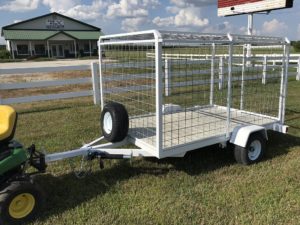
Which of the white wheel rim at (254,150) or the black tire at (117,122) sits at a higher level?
the black tire at (117,122)

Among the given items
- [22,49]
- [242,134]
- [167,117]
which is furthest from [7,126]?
[22,49]

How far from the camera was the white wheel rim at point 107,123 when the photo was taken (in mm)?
4590

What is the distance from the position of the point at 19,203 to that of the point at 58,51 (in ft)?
159

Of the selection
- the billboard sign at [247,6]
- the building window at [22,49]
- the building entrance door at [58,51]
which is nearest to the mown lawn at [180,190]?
the billboard sign at [247,6]

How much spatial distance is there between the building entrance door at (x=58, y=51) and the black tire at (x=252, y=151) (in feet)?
155

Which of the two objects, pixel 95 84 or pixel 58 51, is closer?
pixel 95 84

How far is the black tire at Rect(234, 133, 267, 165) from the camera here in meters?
4.53

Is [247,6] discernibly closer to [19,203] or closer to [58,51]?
[19,203]

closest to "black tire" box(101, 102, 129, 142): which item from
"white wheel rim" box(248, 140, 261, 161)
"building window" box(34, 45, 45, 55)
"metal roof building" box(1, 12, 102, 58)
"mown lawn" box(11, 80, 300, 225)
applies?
"mown lawn" box(11, 80, 300, 225)

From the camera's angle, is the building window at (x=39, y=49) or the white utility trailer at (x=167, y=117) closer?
the white utility trailer at (x=167, y=117)

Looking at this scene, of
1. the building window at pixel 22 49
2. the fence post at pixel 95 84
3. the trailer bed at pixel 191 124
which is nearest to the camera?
the trailer bed at pixel 191 124

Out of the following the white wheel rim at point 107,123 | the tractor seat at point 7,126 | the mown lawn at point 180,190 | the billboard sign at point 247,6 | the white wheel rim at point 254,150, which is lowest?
the mown lawn at point 180,190

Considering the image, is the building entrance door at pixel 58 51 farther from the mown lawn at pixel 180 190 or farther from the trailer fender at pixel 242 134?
the trailer fender at pixel 242 134

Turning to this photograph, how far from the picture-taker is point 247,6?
17.5m
